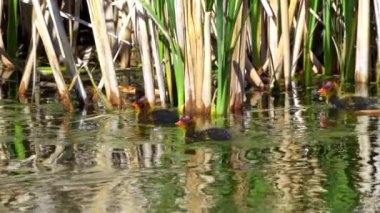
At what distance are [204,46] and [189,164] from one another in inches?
54.6

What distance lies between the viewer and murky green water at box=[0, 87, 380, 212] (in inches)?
203

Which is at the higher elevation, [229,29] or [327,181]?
[229,29]

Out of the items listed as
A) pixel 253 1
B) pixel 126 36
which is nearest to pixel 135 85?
pixel 126 36

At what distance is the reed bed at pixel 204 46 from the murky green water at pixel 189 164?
334 millimetres

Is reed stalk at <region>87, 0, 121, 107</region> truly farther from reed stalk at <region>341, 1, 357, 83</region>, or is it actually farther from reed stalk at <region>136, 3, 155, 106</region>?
reed stalk at <region>341, 1, 357, 83</region>

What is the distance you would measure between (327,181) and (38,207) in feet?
5.01

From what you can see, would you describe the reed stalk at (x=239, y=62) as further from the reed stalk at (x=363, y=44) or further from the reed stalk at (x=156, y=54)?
the reed stalk at (x=363, y=44)

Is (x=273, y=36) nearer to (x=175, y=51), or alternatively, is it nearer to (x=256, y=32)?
(x=256, y=32)

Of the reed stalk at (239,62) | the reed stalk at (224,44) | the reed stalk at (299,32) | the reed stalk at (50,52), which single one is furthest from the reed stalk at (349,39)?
the reed stalk at (50,52)

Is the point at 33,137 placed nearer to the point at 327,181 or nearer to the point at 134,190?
the point at 134,190

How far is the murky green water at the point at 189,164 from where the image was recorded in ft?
17.0

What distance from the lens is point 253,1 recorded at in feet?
26.6

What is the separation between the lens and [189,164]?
605 centimetres

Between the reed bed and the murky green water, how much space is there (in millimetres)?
334
